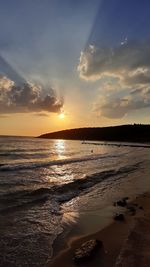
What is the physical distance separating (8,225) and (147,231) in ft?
17.5

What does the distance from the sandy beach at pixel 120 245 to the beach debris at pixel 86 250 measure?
14 cm

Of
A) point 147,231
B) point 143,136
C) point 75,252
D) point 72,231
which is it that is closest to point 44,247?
point 75,252

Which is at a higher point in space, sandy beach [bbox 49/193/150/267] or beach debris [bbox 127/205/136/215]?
sandy beach [bbox 49/193/150/267]

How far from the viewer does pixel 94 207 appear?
15.0 meters

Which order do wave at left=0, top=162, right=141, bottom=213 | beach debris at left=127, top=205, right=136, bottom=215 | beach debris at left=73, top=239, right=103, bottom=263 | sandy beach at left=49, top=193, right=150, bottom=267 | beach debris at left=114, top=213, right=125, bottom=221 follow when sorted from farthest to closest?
wave at left=0, top=162, right=141, bottom=213 < beach debris at left=127, top=205, right=136, bottom=215 < beach debris at left=114, top=213, right=125, bottom=221 < beach debris at left=73, top=239, right=103, bottom=263 < sandy beach at left=49, top=193, right=150, bottom=267

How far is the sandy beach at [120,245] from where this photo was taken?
786 centimetres

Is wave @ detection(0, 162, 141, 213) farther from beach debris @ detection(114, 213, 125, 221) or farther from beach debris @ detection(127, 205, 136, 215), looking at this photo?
beach debris @ detection(114, 213, 125, 221)

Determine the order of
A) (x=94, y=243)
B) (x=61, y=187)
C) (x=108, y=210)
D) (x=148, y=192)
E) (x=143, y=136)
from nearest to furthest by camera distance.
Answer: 1. (x=94, y=243)
2. (x=108, y=210)
3. (x=148, y=192)
4. (x=61, y=187)
5. (x=143, y=136)

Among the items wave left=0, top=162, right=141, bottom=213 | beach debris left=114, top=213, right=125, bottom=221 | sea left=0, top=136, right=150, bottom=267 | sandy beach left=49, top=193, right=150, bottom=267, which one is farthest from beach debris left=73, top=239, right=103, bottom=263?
wave left=0, top=162, right=141, bottom=213

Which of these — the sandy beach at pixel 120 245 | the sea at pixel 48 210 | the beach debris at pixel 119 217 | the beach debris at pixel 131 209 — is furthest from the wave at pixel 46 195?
the sandy beach at pixel 120 245

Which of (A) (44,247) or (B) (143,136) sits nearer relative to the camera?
(A) (44,247)

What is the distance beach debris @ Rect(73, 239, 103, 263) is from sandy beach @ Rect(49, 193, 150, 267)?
0.44 ft

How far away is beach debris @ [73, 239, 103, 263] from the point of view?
26.6 feet

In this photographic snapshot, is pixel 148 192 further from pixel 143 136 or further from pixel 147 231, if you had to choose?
pixel 143 136
